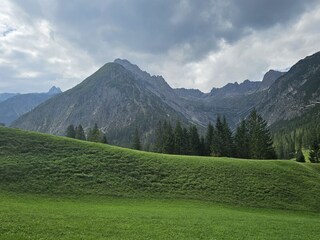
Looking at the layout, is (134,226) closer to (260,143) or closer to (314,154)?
(260,143)

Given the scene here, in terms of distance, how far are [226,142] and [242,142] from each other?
6988 mm

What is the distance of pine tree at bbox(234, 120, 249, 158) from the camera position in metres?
115

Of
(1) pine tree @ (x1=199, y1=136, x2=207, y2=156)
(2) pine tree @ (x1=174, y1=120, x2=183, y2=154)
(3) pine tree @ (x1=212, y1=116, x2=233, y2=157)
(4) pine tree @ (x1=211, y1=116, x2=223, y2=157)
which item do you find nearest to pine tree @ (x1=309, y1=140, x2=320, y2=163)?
(3) pine tree @ (x1=212, y1=116, x2=233, y2=157)

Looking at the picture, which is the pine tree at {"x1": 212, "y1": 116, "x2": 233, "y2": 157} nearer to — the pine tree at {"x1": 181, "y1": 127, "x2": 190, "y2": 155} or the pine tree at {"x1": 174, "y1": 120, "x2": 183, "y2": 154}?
the pine tree at {"x1": 181, "y1": 127, "x2": 190, "y2": 155}

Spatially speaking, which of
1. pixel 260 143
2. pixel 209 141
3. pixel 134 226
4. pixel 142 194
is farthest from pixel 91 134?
pixel 134 226

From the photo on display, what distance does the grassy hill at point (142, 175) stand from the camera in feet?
175

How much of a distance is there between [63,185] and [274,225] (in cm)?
3319

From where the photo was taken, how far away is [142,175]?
61.4m

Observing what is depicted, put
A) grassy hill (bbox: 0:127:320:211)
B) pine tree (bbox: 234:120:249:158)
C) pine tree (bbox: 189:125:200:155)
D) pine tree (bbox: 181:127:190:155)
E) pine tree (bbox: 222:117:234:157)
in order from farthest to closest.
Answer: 1. pine tree (bbox: 189:125:200:155)
2. pine tree (bbox: 181:127:190:155)
3. pine tree (bbox: 234:120:249:158)
4. pine tree (bbox: 222:117:234:157)
5. grassy hill (bbox: 0:127:320:211)

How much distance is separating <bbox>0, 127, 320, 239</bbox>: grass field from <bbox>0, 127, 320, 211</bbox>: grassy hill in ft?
0.58

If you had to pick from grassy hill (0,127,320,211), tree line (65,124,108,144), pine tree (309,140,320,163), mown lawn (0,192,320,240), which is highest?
tree line (65,124,108,144)

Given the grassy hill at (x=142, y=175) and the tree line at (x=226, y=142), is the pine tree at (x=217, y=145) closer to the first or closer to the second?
the tree line at (x=226, y=142)

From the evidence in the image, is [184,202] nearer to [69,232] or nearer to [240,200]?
[240,200]

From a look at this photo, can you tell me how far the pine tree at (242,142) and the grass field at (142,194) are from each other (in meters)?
35.3
